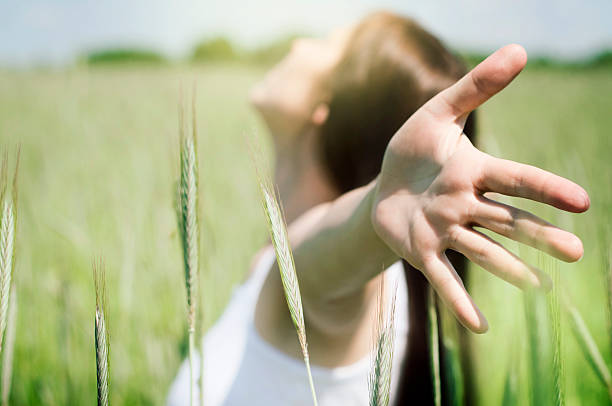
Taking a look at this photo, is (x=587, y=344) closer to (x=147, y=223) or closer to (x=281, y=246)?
(x=281, y=246)

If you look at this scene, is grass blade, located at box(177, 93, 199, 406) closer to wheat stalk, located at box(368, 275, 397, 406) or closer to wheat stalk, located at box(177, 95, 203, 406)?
wheat stalk, located at box(177, 95, 203, 406)

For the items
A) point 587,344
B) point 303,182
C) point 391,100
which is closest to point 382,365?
point 587,344

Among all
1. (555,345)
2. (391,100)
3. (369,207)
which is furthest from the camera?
(391,100)

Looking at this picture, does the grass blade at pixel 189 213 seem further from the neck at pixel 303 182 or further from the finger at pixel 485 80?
the neck at pixel 303 182

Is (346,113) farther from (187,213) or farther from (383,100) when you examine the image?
(187,213)

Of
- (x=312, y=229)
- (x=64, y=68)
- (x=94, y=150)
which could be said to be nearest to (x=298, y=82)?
(x=312, y=229)

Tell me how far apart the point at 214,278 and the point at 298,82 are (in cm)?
64

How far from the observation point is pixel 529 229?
12.3 inches

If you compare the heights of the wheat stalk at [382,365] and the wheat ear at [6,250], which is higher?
the wheat ear at [6,250]

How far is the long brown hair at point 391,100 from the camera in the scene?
2.56 ft

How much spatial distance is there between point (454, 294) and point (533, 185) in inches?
4.1

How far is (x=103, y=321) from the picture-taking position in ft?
1.03

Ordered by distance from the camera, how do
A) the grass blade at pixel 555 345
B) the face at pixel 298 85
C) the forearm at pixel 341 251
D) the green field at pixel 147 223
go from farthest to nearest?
1. the face at pixel 298 85
2. the green field at pixel 147 223
3. the forearm at pixel 341 251
4. the grass blade at pixel 555 345

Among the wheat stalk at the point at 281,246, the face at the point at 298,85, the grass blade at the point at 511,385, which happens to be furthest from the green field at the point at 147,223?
the face at the point at 298,85
